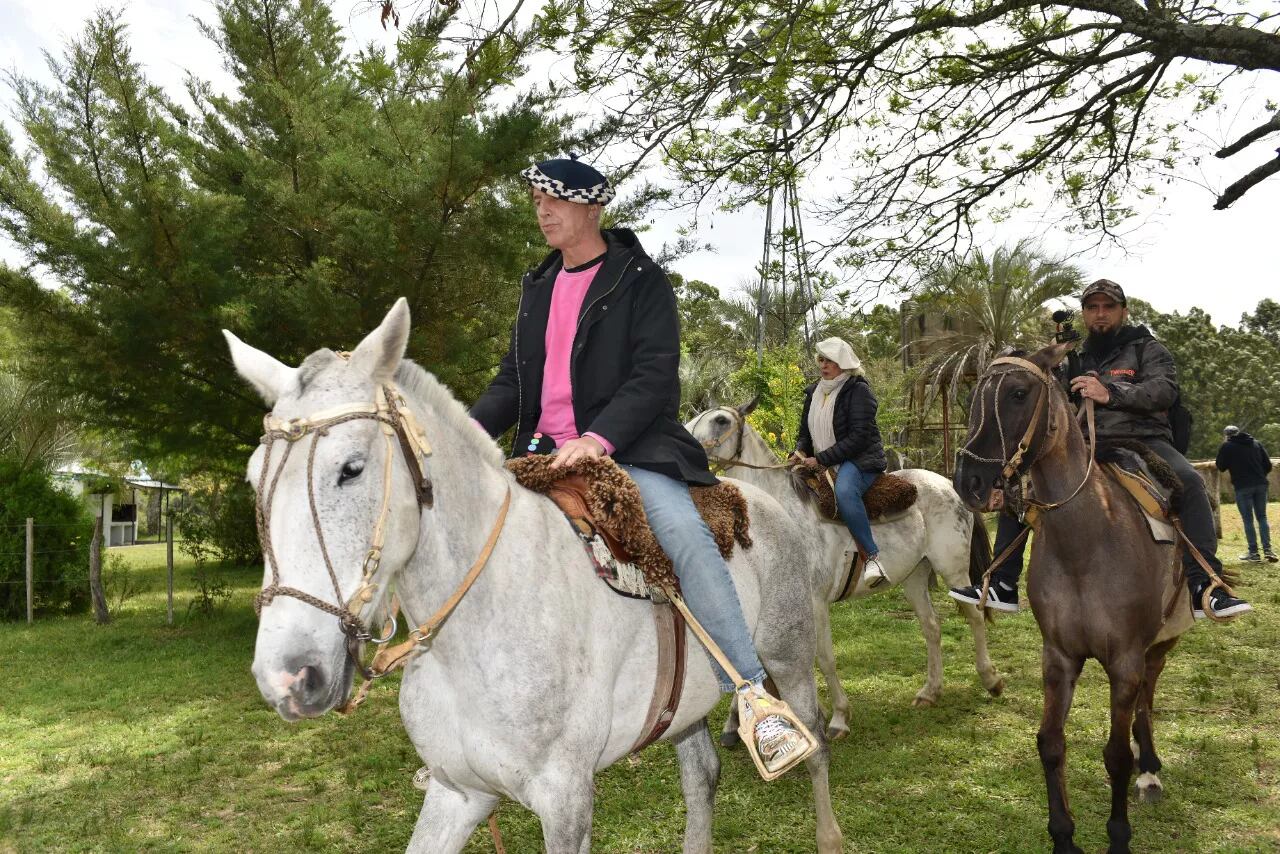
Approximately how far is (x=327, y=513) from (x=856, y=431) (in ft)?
19.0

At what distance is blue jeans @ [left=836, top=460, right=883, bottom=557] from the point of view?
724 centimetres

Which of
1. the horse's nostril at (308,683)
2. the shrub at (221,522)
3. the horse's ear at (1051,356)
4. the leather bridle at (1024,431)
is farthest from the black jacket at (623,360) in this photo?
the shrub at (221,522)

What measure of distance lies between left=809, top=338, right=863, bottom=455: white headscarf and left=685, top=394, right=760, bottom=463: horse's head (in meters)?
0.61

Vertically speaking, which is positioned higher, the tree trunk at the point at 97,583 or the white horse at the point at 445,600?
the white horse at the point at 445,600

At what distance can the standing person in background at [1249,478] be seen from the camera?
48.7 feet

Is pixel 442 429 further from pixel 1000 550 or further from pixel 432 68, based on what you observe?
pixel 432 68

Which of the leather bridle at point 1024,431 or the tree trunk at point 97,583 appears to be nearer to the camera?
the leather bridle at point 1024,431

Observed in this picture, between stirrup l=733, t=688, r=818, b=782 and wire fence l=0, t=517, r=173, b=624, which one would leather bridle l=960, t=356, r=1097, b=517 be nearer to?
stirrup l=733, t=688, r=818, b=782

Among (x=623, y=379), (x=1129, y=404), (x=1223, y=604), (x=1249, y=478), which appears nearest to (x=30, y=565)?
(x=623, y=379)

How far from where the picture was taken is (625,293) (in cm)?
300

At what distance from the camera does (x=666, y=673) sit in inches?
115

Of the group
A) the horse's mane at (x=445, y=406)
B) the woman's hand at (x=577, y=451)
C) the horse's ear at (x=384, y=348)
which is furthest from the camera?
the woman's hand at (x=577, y=451)

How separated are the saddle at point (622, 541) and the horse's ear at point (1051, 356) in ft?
9.25

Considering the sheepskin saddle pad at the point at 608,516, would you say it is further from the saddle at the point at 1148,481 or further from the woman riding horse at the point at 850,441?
the woman riding horse at the point at 850,441
